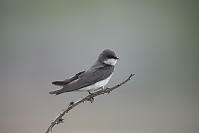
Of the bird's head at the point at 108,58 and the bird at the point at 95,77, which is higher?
the bird's head at the point at 108,58

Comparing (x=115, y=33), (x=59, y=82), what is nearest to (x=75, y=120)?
(x=115, y=33)

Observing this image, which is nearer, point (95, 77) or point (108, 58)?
point (95, 77)

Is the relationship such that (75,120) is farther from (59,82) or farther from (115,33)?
(59,82)

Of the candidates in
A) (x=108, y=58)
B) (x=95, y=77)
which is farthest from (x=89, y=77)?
(x=108, y=58)

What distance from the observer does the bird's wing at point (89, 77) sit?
2.64 m

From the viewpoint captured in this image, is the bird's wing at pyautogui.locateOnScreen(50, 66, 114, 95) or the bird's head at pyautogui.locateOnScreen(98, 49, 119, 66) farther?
the bird's head at pyautogui.locateOnScreen(98, 49, 119, 66)

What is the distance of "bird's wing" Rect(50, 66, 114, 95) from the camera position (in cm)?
264

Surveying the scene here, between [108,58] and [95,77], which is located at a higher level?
[108,58]

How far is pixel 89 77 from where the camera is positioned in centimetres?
301

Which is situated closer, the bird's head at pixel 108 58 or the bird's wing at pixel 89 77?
the bird's wing at pixel 89 77

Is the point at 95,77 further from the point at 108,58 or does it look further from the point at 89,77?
the point at 108,58

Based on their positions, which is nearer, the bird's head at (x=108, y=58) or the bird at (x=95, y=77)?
the bird at (x=95, y=77)
